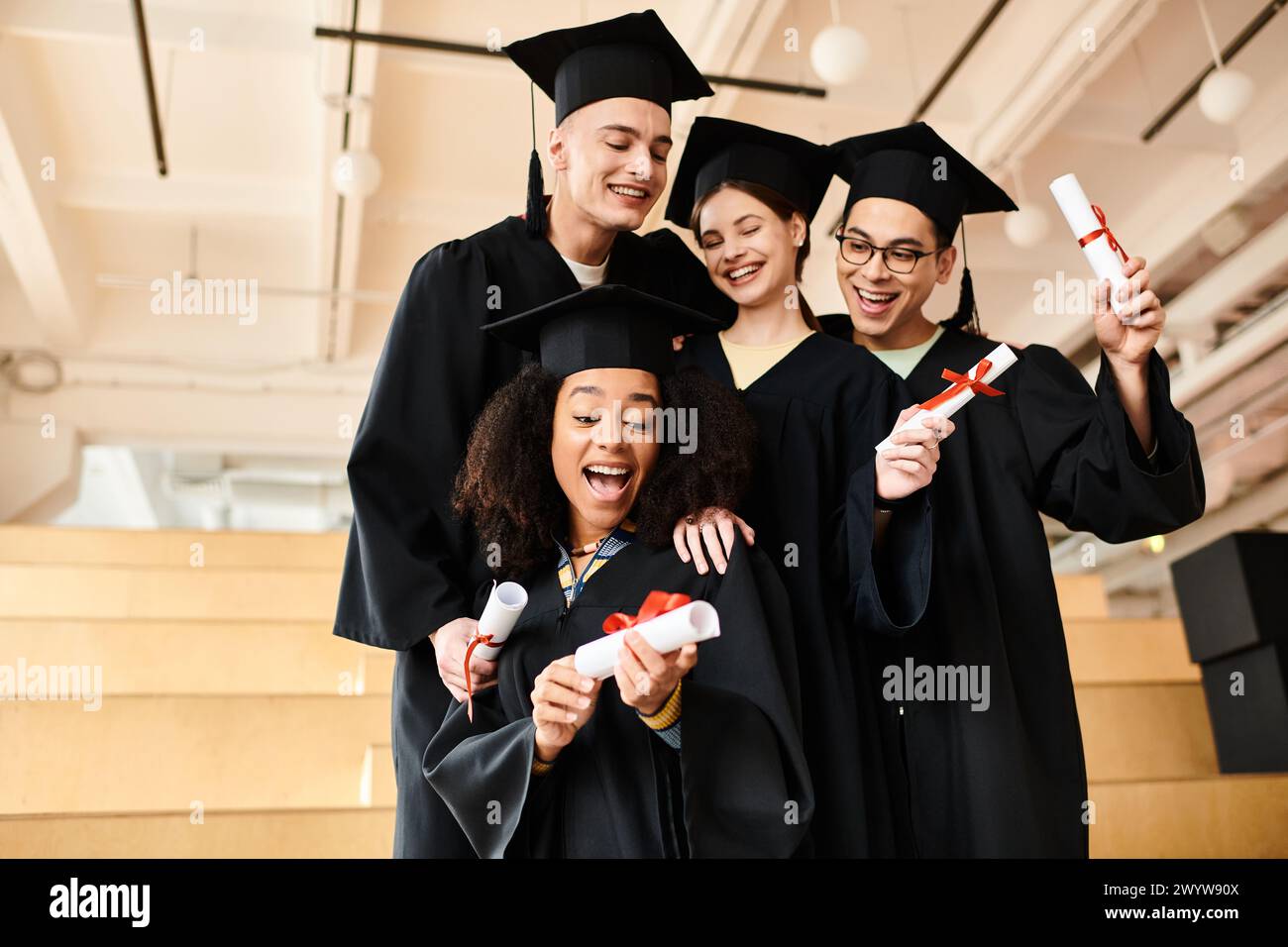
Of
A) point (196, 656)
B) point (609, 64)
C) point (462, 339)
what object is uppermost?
point (609, 64)

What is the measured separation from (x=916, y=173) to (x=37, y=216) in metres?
6.29

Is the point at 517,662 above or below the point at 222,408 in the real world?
below

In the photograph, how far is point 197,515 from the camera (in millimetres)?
14891

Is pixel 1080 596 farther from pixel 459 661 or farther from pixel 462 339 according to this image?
pixel 459 661

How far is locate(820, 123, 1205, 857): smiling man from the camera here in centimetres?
210

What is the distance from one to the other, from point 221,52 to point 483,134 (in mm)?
1448

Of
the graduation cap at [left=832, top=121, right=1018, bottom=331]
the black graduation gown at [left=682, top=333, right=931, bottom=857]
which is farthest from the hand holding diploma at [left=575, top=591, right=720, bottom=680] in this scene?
the graduation cap at [left=832, top=121, right=1018, bottom=331]

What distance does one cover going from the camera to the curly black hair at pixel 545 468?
1.91m

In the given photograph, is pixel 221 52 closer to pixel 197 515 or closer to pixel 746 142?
pixel 746 142

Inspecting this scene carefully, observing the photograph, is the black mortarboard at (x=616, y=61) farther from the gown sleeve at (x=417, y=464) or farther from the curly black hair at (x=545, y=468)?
the curly black hair at (x=545, y=468)

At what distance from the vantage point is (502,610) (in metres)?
1.76

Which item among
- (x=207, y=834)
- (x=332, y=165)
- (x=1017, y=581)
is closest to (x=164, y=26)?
(x=332, y=165)

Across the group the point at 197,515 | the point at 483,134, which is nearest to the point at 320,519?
the point at 197,515

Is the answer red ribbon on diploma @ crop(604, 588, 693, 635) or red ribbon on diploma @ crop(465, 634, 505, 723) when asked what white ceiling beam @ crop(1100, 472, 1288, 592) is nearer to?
red ribbon on diploma @ crop(465, 634, 505, 723)
